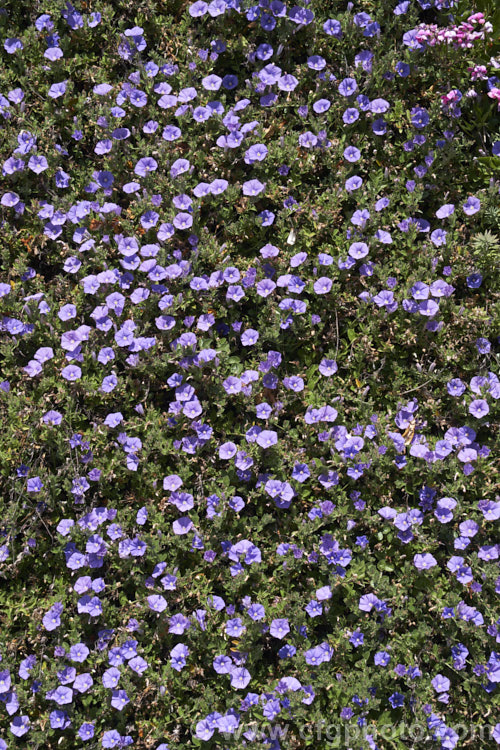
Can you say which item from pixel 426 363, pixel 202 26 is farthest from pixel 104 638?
pixel 202 26

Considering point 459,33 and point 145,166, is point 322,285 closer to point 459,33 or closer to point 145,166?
point 145,166

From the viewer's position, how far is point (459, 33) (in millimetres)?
4781

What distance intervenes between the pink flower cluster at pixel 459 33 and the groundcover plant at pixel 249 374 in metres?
0.04

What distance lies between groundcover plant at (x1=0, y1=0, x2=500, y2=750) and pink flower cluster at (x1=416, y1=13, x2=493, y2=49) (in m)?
0.04

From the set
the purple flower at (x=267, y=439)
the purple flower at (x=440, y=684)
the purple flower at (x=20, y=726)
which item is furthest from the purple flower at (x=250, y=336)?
the purple flower at (x=20, y=726)

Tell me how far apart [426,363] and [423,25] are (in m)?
2.35

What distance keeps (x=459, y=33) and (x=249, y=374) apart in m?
2.70

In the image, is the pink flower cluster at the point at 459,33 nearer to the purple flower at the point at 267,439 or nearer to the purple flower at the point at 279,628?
the purple flower at the point at 267,439

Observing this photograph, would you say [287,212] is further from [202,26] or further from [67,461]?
[67,461]

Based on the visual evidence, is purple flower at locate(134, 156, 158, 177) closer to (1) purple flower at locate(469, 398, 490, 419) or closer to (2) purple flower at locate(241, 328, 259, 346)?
(2) purple flower at locate(241, 328, 259, 346)

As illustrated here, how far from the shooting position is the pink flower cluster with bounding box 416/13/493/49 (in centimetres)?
472

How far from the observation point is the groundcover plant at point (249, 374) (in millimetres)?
3971

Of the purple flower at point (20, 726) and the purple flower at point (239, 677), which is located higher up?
the purple flower at point (239, 677)

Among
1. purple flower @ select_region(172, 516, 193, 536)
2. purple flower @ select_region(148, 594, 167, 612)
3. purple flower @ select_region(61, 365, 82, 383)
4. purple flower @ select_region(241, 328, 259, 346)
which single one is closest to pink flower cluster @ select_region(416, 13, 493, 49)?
purple flower @ select_region(241, 328, 259, 346)
